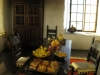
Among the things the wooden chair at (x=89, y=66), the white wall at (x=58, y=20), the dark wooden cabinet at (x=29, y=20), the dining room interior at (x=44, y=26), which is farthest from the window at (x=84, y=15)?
the wooden chair at (x=89, y=66)

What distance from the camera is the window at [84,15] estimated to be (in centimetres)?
525

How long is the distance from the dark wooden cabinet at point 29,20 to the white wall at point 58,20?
0.35 metres

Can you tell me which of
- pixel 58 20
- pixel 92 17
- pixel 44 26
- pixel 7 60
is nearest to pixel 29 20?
pixel 44 26

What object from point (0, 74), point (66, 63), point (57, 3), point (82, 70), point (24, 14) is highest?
point (57, 3)

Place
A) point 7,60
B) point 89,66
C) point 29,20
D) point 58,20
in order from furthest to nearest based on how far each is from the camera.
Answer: point 58,20, point 29,20, point 7,60, point 89,66

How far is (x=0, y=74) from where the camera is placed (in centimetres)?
304

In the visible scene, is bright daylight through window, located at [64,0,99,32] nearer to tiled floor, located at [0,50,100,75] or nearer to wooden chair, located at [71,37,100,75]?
tiled floor, located at [0,50,100,75]

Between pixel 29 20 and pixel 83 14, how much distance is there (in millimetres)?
2023

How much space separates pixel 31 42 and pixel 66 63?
10.7ft

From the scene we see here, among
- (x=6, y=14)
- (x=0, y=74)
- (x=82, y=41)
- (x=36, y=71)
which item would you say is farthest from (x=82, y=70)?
(x=6, y=14)

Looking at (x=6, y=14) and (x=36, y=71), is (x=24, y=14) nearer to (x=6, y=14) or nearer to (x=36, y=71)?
(x=6, y=14)

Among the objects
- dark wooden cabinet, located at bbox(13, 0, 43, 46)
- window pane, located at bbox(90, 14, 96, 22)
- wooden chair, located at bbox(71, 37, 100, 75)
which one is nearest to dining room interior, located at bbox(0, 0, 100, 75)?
dark wooden cabinet, located at bbox(13, 0, 43, 46)

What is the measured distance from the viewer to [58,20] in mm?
5070

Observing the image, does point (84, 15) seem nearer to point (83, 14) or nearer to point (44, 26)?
point (83, 14)
